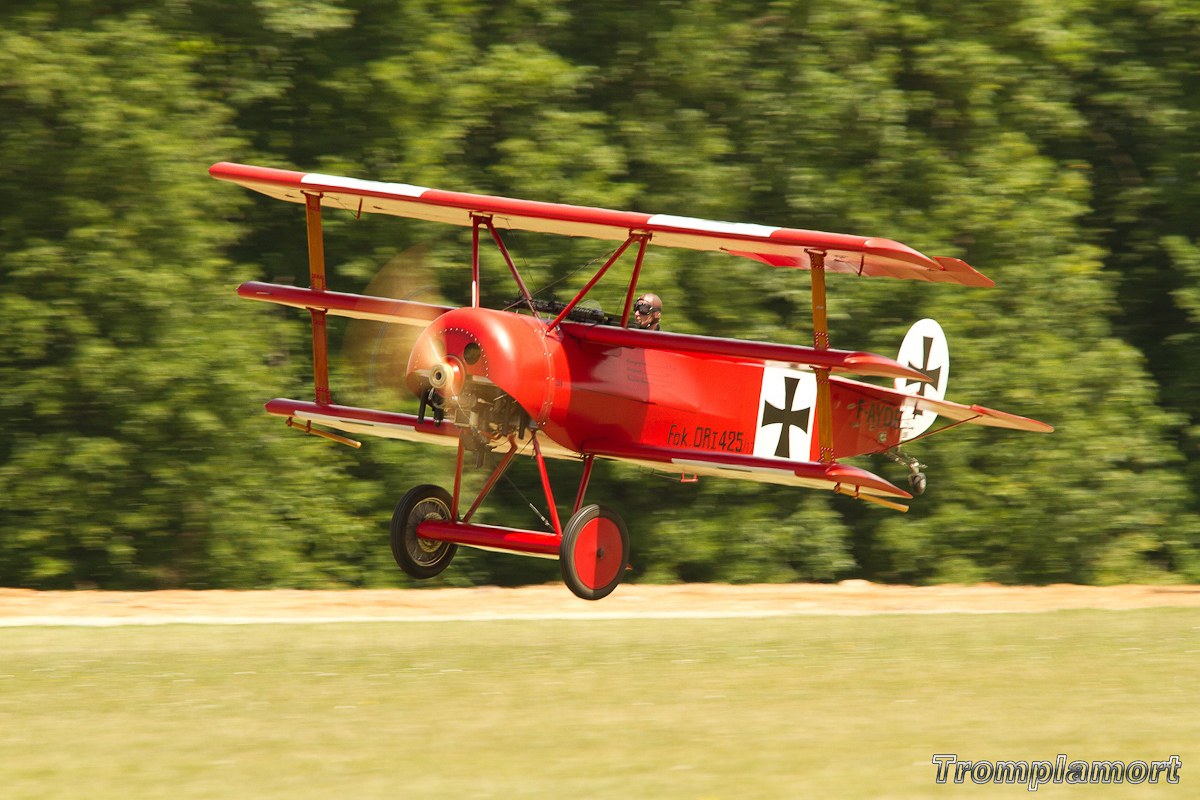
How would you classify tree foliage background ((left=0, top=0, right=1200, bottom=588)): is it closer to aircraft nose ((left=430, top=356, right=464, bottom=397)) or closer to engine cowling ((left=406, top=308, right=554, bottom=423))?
engine cowling ((left=406, top=308, right=554, bottom=423))

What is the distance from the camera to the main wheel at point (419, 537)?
34.6 feet

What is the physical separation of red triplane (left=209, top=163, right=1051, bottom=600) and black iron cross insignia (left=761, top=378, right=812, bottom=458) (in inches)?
1.2

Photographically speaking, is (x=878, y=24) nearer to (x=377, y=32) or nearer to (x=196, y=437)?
(x=377, y=32)

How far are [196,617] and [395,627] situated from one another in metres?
2.31

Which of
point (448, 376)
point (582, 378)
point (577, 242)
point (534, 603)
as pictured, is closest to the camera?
point (448, 376)

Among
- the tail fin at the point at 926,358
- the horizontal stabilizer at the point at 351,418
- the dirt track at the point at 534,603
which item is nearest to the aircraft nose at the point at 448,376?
the horizontal stabilizer at the point at 351,418

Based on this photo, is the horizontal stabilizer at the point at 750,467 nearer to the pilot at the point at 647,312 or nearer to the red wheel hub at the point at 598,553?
the red wheel hub at the point at 598,553

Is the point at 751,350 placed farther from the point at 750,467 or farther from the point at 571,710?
the point at 571,710

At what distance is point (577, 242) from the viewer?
1827 centimetres

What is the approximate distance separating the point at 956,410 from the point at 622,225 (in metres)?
4.23

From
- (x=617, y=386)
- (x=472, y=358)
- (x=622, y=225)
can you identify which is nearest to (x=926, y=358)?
(x=617, y=386)

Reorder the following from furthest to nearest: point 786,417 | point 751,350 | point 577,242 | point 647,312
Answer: point 577,242, point 786,417, point 647,312, point 751,350

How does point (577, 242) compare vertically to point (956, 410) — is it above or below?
above

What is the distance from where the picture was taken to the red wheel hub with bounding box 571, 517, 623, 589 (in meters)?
10.2
